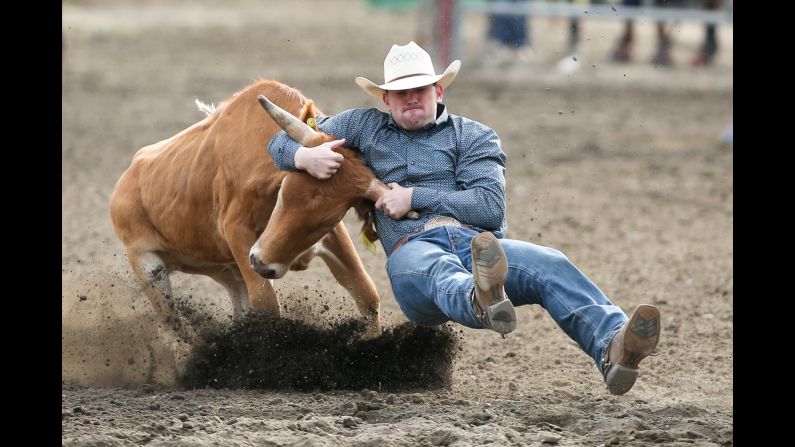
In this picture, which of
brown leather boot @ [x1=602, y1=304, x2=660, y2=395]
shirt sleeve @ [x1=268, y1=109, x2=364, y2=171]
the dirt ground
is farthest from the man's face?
brown leather boot @ [x1=602, y1=304, x2=660, y2=395]

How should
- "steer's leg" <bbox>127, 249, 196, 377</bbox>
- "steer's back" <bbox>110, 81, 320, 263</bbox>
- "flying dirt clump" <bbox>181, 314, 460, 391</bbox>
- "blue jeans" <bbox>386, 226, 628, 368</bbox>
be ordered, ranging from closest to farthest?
"blue jeans" <bbox>386, 226, 628, 368</bbox> < "flying dirt clump" <bbox>181, 314, 460, 391</bbox> < "steer's back" <bbox>110, 81, 320, 263</bbox> < "steer's leg" <bbox>127, 249, 196, 377</bbox>

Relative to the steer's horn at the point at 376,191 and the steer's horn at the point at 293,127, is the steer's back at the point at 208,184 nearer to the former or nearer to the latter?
the steer's horn at the point at 293,127

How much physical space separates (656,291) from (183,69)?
11.7 m

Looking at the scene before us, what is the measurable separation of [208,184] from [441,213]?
153cm

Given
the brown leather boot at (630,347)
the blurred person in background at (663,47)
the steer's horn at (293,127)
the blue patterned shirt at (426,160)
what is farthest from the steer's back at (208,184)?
the blurred person in background at (663,47)

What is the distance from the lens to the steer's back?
6082 millimetres

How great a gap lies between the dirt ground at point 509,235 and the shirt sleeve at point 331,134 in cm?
97

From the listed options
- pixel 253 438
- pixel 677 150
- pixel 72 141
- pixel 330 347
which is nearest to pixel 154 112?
pixel 72 141

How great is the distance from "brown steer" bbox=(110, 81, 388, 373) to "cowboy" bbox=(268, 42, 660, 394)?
12 cm

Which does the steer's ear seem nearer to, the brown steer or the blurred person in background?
the brown steer

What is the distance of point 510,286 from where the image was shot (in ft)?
17.3

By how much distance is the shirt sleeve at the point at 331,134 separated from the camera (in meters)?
5.54

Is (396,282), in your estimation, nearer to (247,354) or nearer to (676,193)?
(247,354)

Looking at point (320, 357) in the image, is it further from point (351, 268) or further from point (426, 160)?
point (426, 160)
